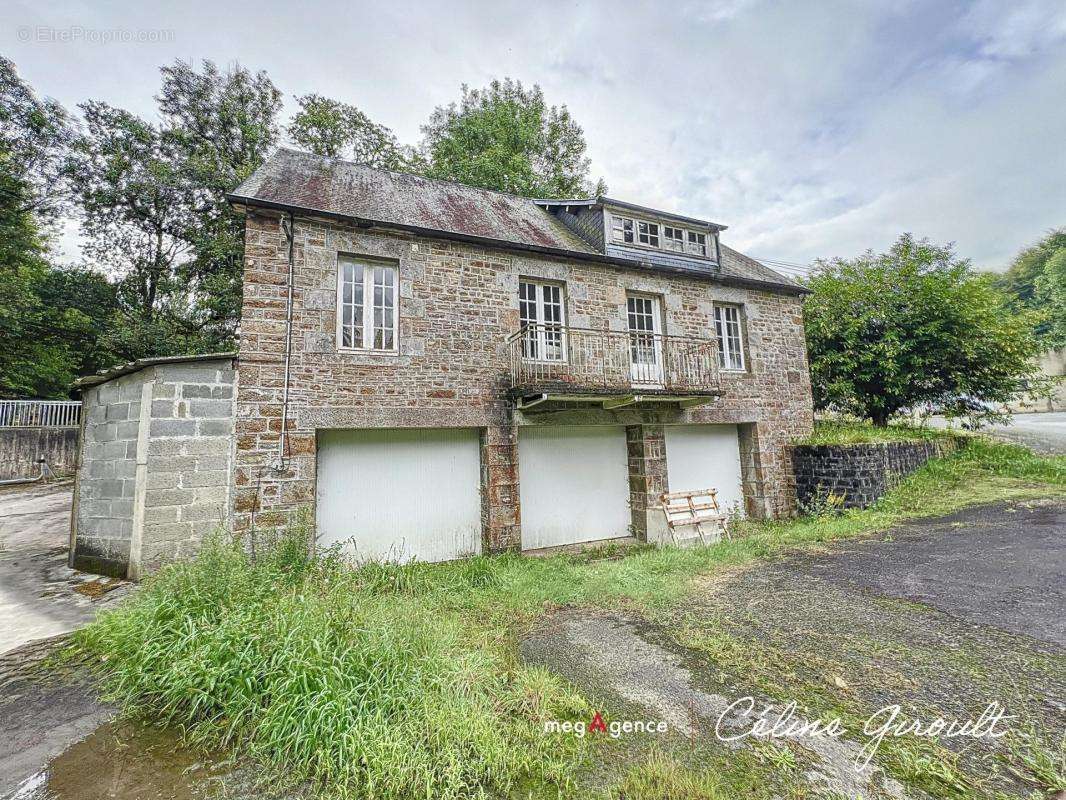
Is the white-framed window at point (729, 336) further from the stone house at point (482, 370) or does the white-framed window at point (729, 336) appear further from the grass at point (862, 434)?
the grass at point (862, 434)

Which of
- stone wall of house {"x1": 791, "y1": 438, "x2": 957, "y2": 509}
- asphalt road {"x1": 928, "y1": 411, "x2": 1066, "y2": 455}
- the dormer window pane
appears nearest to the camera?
stone wall of house {"x1": 791, "y1": 438, "x2": 957, "y2": 509}

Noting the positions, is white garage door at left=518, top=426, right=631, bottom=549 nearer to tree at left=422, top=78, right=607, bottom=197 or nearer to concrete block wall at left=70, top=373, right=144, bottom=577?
concrete block wall at left=70, top=373, right=144, bottom=577

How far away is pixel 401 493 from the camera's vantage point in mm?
6969

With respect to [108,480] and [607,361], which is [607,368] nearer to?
[607,361]

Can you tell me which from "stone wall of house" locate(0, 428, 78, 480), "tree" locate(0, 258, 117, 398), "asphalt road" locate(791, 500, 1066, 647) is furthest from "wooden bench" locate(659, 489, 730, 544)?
"tree" locate(0, 258, 117, 398)

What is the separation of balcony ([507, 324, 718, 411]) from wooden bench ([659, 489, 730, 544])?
1.92m

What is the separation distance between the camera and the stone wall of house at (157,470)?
556 cm

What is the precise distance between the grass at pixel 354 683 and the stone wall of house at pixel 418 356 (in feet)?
6.00

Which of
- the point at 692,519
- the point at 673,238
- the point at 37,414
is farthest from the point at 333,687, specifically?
the point at 37,414

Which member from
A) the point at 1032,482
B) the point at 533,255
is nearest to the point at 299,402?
the point at 533,255

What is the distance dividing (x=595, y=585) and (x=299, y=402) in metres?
5.05

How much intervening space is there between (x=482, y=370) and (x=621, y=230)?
4.71 metres

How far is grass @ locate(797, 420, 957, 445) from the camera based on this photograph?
9.63 metres

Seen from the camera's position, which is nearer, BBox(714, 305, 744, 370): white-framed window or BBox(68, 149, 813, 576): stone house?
BBox(68, 149, 813, 576): stone house
